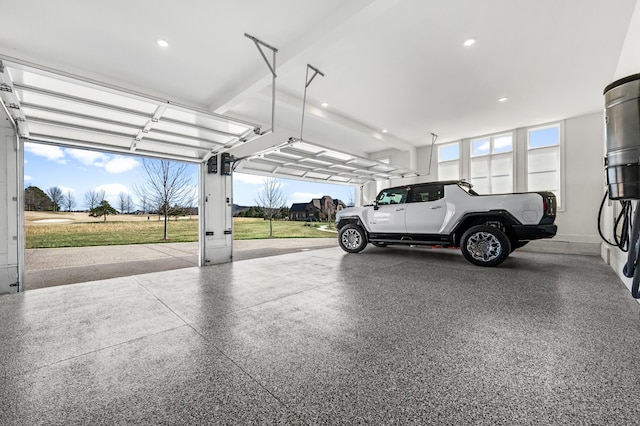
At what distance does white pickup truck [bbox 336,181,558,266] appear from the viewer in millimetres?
5113

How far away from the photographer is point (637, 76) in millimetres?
2152

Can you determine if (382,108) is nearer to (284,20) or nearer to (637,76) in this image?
(284,20)

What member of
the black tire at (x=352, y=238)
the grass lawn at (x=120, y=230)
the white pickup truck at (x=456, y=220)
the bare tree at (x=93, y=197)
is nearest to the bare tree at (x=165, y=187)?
the grass lawn at (x=120, y=230)

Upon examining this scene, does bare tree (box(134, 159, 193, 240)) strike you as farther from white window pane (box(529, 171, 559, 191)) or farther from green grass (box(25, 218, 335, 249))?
white window pane (box(529, 171, 559, 191))

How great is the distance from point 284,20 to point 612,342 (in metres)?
4.70

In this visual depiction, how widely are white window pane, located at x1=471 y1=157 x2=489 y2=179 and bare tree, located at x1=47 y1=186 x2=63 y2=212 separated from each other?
48.4 ft

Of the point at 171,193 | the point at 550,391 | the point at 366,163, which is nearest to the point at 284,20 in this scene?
the point at 550,391

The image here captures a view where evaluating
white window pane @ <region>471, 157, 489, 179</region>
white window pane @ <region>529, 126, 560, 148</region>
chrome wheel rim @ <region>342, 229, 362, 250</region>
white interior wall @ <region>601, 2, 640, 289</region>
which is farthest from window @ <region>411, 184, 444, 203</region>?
white window pane @ <region>529, 126, 560, 148</region>

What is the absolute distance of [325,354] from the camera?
208 cm

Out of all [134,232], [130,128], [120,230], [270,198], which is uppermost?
[130,128]

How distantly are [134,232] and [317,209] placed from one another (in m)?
9.02

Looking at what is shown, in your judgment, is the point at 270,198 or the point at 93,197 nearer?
the point at 93,197

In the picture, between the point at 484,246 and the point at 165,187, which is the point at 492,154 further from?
the point at 165,187

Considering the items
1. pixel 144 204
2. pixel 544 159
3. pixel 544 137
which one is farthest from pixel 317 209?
pixel 544 137
